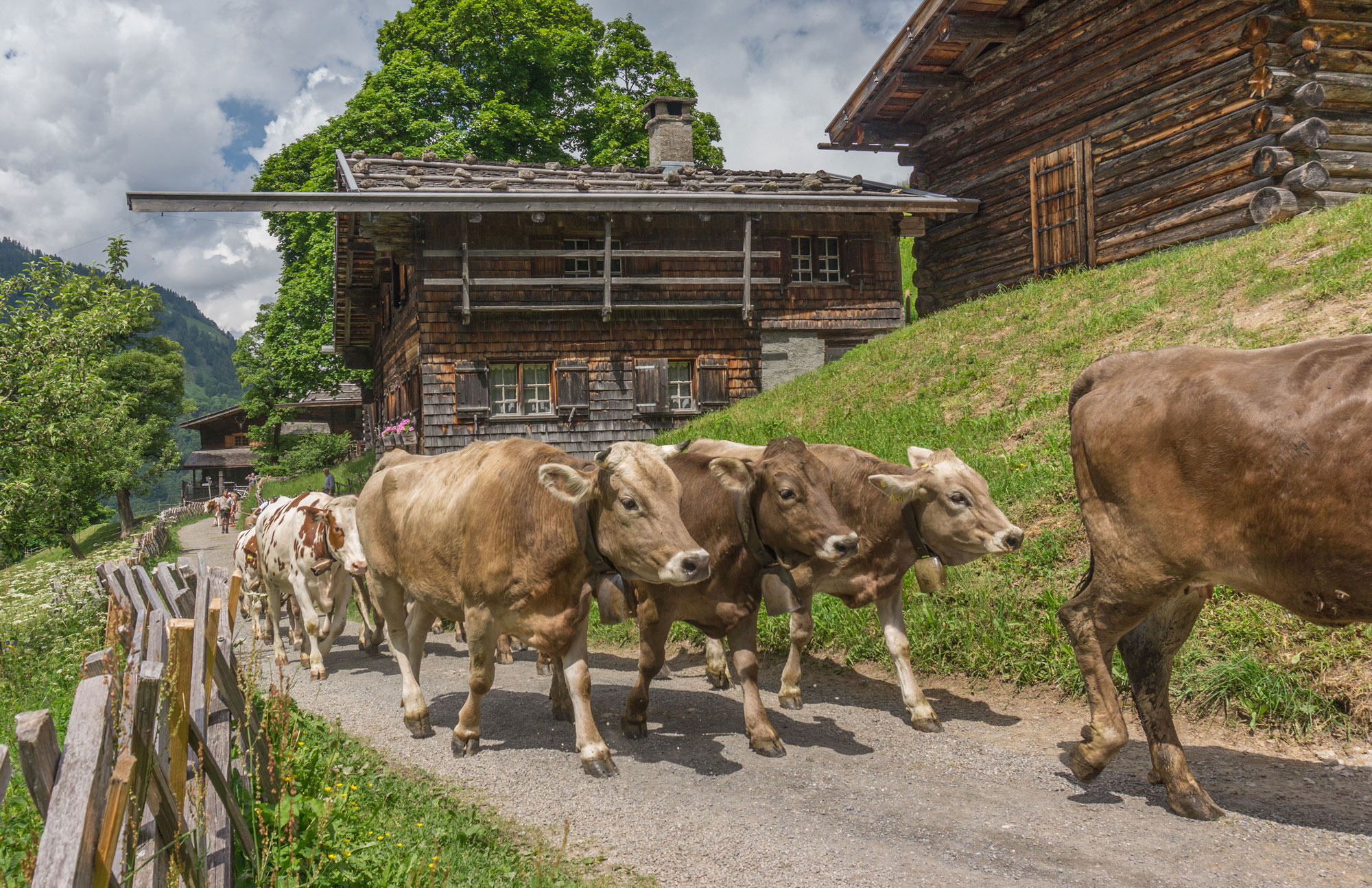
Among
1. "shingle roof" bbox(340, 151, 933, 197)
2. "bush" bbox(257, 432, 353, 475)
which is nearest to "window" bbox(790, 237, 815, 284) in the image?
"shingle roof" bbox(340, 151, 933, 197)

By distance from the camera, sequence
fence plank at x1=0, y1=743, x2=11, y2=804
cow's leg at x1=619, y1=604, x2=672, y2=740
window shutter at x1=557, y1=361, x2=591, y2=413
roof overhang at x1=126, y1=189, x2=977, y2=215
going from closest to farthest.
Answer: fence plank at x1=0, y1=743, x2=11, y2=804, cow's leg at x1=619, y1=604, x2=672, y2=740, roof overhang at x1=126, y1=189, x2=977, y2=215, window shutter at x1=557, y1=361, x2=591, y2=413

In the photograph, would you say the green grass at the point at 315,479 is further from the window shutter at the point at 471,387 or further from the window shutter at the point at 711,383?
the window shutter at the point at 711,383

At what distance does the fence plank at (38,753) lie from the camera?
2.14 metres

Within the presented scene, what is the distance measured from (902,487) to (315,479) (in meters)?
30.1

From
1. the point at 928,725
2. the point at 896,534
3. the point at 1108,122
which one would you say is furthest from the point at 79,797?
the point at 1108,122

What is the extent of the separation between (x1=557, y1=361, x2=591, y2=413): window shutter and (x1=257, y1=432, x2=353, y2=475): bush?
18.6 m

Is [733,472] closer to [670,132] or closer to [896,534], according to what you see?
[896,534]

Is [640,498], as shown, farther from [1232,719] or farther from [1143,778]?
[1232,719]

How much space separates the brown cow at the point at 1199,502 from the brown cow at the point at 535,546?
2.11 m

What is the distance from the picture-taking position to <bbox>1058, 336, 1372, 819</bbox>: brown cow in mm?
3732

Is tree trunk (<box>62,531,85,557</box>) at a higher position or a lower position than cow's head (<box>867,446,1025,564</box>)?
lower

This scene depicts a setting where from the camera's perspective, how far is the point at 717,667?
770 centimetres

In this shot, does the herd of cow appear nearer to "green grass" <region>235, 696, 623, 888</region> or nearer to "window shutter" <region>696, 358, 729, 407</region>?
"green grass" <region>235, 696, 623, 888</region>

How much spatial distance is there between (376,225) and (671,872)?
17.9 meters
